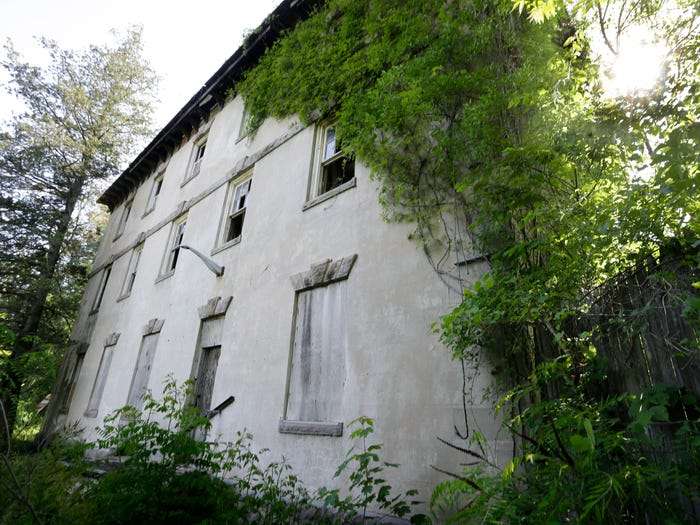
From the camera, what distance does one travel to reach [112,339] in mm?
11812

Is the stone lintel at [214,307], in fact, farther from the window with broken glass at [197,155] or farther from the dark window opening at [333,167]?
the window with broken glass at [197,155]

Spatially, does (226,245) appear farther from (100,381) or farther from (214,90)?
(100,381)

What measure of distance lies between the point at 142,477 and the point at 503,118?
17.3 ft

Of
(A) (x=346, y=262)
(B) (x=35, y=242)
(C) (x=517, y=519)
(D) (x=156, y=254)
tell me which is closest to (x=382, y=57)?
(A) (x=346, y=262)

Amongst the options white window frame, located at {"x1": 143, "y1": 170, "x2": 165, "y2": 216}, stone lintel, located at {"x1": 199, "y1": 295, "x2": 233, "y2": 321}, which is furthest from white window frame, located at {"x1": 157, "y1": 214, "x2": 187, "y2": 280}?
stone lintel, located at {"x1": 199, "y1": 295, "x2": 233, "y2": 321}

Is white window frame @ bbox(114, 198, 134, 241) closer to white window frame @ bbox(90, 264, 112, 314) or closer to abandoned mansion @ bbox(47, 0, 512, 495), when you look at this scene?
white window frame @ bbox(90, 264, 112, 314)

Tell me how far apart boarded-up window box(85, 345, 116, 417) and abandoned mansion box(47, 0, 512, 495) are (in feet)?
0.28

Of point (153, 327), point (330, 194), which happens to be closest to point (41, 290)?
point (153, 327)

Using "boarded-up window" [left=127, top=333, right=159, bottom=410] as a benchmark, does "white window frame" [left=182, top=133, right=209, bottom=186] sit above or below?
above

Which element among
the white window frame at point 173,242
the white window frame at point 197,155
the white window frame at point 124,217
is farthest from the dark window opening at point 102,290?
the white window frame at point 197,155

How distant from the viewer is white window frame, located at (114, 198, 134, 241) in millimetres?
16297

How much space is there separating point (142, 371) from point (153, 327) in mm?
1076

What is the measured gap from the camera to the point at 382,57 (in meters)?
6.54

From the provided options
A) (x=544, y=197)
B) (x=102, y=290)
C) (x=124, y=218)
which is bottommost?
(x=544, y=197)
